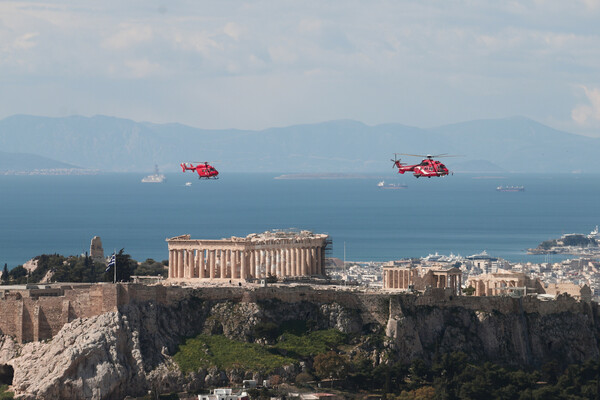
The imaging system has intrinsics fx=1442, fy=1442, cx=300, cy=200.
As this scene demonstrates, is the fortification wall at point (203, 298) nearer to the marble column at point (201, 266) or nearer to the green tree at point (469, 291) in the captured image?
the green tree at point (469, 291)

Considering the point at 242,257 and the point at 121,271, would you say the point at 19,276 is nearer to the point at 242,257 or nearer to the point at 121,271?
the point at 121,271

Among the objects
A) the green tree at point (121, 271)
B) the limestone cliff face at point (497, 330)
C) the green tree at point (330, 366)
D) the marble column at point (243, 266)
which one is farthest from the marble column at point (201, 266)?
the green tree at point (330, 366)

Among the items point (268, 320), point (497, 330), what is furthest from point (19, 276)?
point (497, 330)

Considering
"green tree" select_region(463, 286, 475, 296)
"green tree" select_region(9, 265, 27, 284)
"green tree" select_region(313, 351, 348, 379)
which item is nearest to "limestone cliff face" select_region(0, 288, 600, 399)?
"green tree" select_region(313, 351, 348, 379)

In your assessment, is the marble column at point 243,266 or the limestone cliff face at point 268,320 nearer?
the limestone cliff face at point 268,320

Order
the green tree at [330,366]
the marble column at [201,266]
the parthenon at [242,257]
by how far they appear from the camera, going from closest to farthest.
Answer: the green tree at [330,366]
the parthenon at [242,257]
the marble column at [201,266]

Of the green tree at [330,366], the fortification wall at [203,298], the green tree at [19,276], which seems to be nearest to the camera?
the green tree at [330,366]
